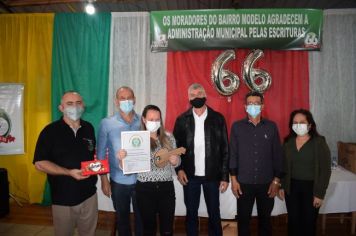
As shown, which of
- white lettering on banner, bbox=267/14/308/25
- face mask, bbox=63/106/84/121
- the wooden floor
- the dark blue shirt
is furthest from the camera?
white lettering on banner, bbox=267/14/308/25

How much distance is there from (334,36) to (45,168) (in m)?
4.39

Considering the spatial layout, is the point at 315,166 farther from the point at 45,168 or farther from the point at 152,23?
the point at 152,23

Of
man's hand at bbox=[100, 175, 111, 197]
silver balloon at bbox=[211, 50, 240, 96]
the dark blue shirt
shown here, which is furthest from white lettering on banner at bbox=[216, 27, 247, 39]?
man's hand at bbox=[100, 175, 111, 197]

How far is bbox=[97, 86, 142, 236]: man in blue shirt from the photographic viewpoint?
2420 mm

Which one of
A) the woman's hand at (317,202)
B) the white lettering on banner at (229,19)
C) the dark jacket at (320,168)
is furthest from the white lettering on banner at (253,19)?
the woman's hand at (317,202)

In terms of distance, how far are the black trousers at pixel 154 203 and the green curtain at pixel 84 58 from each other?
247 cm

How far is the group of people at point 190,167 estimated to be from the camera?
2119mm

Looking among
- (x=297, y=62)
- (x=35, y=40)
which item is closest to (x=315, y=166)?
(x=297, y=62)

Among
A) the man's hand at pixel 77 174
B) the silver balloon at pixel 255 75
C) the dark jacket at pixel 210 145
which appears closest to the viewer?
the man's hand at pixel 77 174

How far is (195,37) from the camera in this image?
12.9 feet

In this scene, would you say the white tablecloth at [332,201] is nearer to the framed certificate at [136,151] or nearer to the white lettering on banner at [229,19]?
the framed certificate at [136,151]

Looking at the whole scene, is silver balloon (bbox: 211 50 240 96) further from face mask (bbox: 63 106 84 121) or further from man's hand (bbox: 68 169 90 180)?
man's hand (bbox: 68 169 90 180)

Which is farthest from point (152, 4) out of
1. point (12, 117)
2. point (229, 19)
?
point (12, 117)

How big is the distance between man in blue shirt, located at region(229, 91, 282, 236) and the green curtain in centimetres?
250
